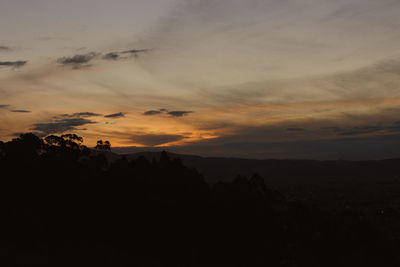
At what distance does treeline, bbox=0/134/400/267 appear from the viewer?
3894cm

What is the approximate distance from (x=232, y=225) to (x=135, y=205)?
9.65 meters

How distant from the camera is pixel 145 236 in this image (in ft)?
129

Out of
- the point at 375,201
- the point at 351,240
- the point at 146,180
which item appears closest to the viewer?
the point at 351,240

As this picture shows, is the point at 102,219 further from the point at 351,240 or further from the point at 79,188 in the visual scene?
the point at 351,240

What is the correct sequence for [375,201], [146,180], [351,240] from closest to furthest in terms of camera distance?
1. [351,240]
2. [146,180]
3. [375,201]

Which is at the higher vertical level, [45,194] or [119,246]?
[45,194]

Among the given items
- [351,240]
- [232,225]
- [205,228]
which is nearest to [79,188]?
[205,228]

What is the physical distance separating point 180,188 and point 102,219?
814 centimetres

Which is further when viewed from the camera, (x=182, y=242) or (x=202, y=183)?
(x=202, y=183)

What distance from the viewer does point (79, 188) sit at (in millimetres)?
40094

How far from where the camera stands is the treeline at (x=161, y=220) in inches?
1533

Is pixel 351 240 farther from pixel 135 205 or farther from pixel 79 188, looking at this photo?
pixel 79 188

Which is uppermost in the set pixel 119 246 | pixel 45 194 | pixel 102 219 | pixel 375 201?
pixel 45 194

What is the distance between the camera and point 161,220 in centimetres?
3894
